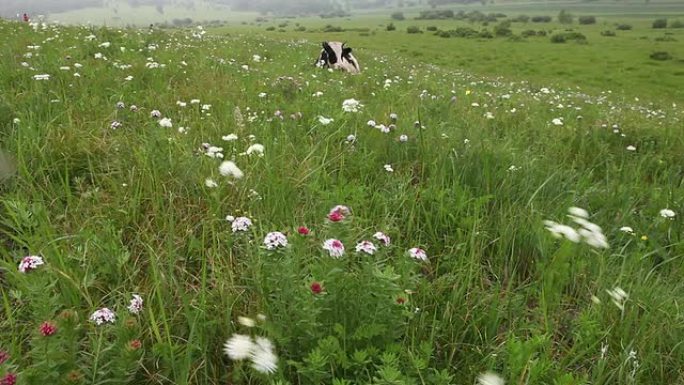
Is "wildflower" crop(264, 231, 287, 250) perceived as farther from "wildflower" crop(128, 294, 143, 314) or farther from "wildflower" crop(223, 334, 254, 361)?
"wildflower" crop(128, 294, 143, 314)

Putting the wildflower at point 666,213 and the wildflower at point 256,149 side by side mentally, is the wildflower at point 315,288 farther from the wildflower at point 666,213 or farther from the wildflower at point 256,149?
the wildflower at point 666,213

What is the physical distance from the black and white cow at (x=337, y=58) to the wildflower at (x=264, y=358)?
13.3 metres

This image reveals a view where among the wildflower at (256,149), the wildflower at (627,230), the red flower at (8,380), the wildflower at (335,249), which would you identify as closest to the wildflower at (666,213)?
the wildflower at (627,230)

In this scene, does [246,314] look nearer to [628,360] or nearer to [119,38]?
[628,360]

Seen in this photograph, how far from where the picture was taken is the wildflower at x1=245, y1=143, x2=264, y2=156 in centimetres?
370

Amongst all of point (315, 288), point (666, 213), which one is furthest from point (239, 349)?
point (666, 213)

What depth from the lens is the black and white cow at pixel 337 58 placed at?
1454 cm

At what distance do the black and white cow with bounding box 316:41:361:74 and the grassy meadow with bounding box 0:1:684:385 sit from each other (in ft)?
28.9

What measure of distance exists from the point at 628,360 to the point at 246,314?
6.27ft

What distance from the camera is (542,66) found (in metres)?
43.1

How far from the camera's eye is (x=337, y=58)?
14.8 meters

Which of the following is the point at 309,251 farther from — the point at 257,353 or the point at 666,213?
the point at 666,213

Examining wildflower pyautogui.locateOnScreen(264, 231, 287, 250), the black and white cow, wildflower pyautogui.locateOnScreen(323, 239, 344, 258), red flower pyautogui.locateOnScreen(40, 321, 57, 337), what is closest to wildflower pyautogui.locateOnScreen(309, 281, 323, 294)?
wildflower pyautogui.locateOnScreen(323, 239, 344, 258)

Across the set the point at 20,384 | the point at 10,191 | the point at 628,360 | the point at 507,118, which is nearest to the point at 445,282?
the point at 628,360
